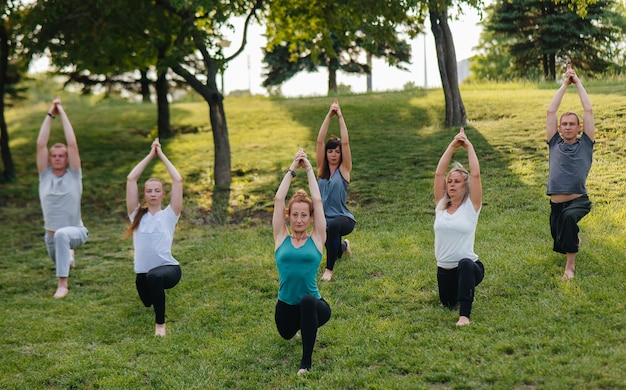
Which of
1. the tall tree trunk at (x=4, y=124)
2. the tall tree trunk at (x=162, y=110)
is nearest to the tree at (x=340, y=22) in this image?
the tall tree trunk at (x=162, y=110)

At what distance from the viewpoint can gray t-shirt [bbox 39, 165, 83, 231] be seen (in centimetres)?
1095

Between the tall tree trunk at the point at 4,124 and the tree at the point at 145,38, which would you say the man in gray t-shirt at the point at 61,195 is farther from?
the tall tree trunk at the point at 4,124

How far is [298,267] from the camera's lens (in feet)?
24.0

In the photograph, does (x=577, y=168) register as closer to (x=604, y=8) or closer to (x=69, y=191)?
(x=69, y=191)

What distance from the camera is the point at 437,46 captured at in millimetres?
21797

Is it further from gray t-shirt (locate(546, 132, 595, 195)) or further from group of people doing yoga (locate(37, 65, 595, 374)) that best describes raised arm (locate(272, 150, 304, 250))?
gray t-shirt (locate(546, 132, 595, 195))

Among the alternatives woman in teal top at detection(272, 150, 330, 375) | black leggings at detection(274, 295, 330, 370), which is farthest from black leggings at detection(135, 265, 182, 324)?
woman in teal top at detection(272, 150, 330, 375)

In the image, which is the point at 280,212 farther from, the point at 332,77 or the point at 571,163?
the point at 332,77

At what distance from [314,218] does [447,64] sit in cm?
1581

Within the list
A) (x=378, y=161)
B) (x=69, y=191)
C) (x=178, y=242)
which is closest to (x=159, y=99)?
(x=378, y=161)

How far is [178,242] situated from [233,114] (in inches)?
615

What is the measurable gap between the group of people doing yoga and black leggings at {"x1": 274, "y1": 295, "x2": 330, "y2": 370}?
11 mm

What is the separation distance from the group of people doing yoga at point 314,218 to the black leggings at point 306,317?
11mm

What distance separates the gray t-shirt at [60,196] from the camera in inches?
431
